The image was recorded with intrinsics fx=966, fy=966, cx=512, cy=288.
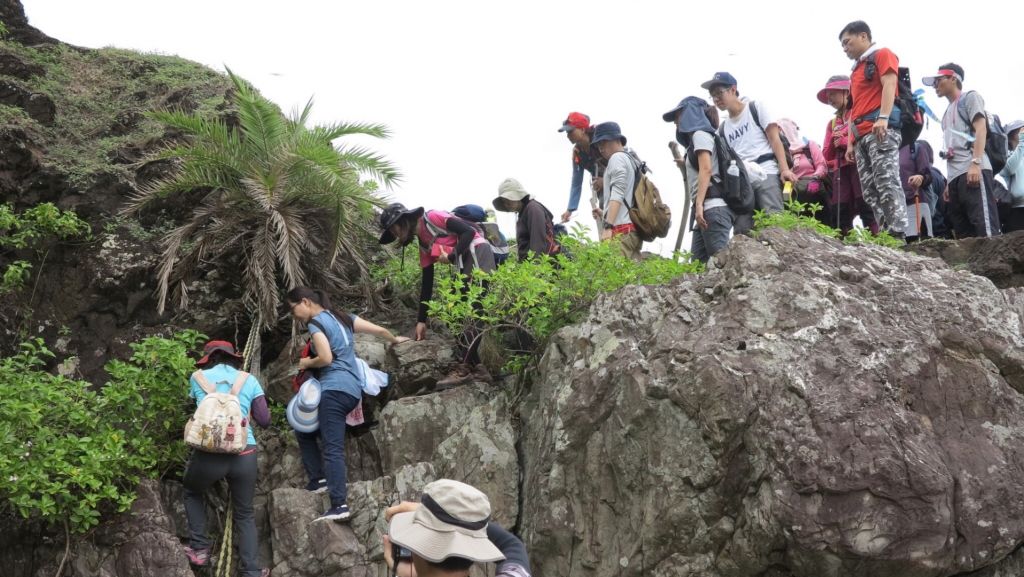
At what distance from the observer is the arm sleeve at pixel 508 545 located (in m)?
4.13

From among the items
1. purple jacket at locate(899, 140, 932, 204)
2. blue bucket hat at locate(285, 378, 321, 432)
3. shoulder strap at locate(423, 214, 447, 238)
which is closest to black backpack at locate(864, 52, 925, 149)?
purple jacket at locate(899, 140, 932, 204)

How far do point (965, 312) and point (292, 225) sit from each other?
272 inches

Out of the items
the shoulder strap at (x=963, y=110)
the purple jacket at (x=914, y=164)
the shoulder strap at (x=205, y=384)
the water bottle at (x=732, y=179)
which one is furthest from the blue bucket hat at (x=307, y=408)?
the shoulder strap at (x=963, y=110)

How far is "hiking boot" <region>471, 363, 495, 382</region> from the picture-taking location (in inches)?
369

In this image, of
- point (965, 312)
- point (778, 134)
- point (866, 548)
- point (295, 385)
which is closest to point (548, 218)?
point (778, 134)

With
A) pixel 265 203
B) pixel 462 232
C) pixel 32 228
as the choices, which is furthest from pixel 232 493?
pixel 32 228

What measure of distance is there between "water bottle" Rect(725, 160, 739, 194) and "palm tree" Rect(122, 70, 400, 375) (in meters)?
4.28

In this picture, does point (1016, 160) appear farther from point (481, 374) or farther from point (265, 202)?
point (265, 202)

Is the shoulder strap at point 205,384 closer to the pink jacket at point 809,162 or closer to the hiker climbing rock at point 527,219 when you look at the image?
Result: the hiker climbing rock at point 527,219

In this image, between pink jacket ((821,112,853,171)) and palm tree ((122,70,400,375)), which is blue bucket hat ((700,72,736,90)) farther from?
palm tree ((122,70,400,375))

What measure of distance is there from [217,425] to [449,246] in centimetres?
284

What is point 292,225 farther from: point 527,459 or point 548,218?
point 527,459

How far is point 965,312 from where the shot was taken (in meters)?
7.41

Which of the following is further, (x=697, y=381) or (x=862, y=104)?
(x=862, y=104)
